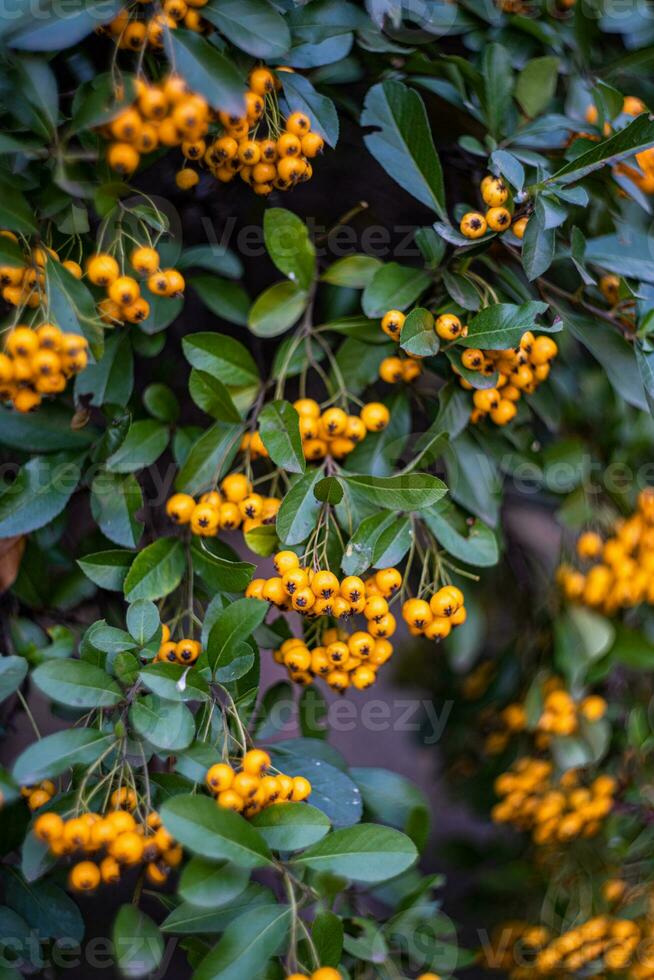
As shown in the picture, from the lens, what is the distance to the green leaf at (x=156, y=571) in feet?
3.65

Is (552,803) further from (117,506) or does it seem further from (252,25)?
(252,25)

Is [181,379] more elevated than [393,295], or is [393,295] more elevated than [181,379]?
[393,295]

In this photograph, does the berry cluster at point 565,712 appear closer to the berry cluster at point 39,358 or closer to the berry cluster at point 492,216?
the berry cluster at point 492,216

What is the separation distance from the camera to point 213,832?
0.90 m

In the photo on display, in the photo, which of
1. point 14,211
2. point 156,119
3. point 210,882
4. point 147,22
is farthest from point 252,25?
point 210,882

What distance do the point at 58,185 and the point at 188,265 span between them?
1.03 feet

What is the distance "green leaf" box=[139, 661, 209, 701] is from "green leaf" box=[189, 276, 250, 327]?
58 centimetres

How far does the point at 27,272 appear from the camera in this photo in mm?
969

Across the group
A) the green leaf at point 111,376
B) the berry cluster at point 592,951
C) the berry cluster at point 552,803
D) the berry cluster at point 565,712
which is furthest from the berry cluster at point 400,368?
the berry cluster at point 592,951

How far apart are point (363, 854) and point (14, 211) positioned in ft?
2.79

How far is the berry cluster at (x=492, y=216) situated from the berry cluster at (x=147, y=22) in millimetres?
408

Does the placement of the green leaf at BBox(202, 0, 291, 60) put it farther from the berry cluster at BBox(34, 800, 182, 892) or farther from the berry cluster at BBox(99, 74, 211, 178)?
the berry cluster at BBox(34, 800, 182, 892)

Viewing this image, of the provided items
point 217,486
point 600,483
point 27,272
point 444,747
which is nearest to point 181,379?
point 217,486

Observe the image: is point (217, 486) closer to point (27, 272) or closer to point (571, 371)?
point (27, 272)
